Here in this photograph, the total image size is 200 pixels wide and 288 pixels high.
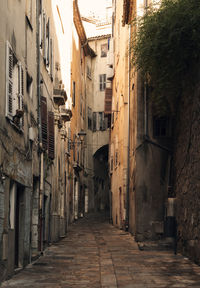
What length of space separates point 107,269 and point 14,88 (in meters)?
4.31

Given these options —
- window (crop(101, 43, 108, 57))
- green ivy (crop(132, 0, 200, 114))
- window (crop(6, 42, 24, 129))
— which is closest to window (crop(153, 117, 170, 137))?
green ivy (crop(132, 0, 200, 114))

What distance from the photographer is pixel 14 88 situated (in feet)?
32.3

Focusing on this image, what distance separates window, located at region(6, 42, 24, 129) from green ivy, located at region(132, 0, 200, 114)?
4378 millimetres

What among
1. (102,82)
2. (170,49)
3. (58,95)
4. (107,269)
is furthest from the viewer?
(102,82)

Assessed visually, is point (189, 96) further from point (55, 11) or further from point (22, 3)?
point (55, 11)

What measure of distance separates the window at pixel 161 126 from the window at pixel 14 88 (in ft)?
24.0

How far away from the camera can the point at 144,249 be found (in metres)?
14.7

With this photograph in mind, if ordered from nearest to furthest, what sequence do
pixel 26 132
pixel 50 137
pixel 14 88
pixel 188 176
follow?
pixel 14 88, pixel 26 132, pixel 188 176, pixel 50 137

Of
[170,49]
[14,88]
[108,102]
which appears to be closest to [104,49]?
[108,102]

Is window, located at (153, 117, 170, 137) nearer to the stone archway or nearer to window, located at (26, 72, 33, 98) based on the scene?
window, located at (26, 72, 33, 98)

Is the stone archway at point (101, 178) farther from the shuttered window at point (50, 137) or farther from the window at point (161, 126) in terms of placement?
the shuttered window at point (50, 137)

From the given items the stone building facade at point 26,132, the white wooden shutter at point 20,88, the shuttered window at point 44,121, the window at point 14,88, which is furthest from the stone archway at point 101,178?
the window at point 14,88

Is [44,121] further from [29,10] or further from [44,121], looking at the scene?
[29,10]

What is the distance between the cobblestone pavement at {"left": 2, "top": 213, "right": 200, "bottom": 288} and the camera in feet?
29.3
